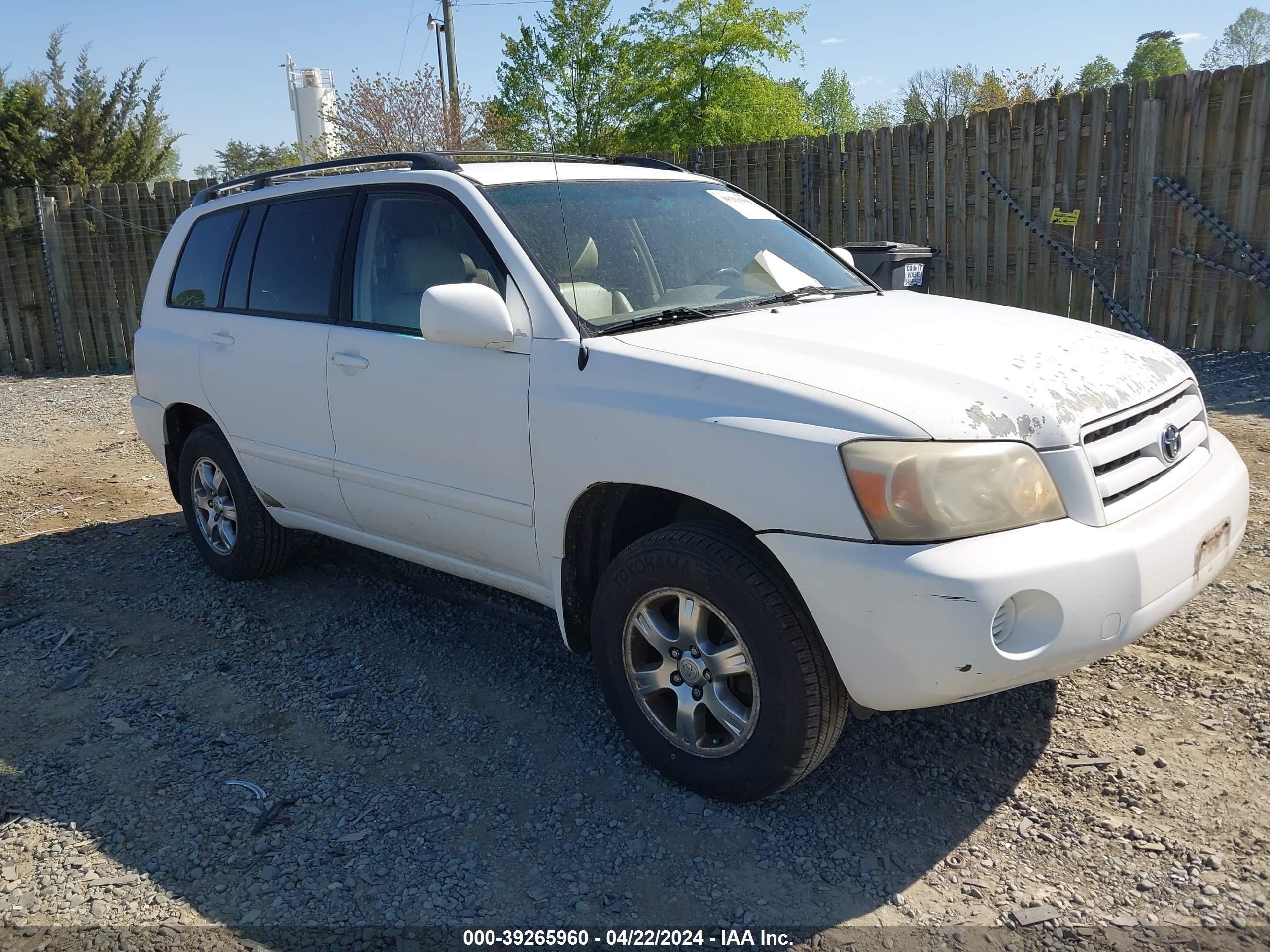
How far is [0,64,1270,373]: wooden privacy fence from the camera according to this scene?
831cm

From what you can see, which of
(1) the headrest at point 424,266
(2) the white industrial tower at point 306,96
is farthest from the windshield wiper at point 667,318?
(2) the white industrial tower at point 306,96

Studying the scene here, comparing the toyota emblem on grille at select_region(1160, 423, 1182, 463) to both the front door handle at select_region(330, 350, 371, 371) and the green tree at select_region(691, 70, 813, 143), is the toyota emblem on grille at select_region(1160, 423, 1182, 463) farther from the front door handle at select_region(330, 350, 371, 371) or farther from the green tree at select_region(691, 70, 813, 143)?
the green tree at select_region(691, 70, 813, 143)

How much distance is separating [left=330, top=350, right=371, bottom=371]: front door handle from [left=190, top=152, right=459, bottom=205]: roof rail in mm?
767

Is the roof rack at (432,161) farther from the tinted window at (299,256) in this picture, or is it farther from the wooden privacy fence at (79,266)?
the wooden privacy fence at (79,266)

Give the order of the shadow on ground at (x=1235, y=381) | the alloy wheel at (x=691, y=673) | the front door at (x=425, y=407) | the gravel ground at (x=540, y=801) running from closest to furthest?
the gravel ground at (x=540, y=801) < the alloy wheel at (x=691, y=673) < the front door at (x=425, y=407) < the shadow on ground at (x=1235, y=381)

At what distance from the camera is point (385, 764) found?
3.41 meters

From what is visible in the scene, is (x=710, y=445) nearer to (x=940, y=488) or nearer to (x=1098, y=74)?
(x=940, y=488)

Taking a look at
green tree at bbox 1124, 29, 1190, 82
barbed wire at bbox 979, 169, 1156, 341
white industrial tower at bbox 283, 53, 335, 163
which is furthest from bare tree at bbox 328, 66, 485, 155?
green tree at bbox 1124, 29, 1190, 82

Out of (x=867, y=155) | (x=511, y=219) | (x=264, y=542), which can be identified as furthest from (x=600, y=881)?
(x=867, y=155)

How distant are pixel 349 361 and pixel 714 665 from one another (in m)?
1.95

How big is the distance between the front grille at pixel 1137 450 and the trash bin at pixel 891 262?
187 inches

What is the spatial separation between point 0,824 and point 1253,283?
29.7 feet

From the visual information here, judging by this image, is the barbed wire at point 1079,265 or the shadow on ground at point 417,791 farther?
the barbed wire at point 1079,265

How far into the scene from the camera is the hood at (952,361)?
267 centimetres
